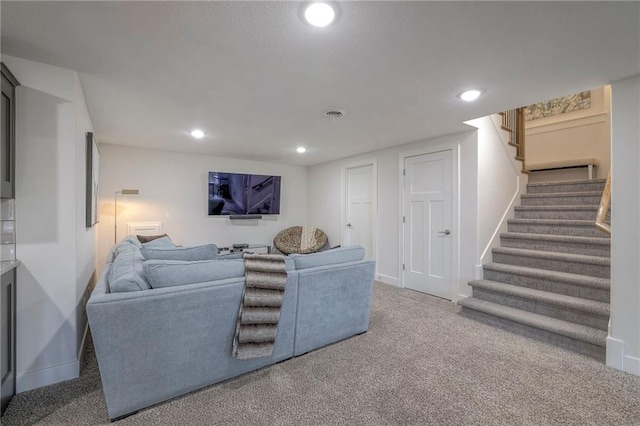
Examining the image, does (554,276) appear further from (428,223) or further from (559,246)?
(428,223)

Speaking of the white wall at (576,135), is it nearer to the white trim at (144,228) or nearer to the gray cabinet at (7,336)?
the white trim at (144,228)

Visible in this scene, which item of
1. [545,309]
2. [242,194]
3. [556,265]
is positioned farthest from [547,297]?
[242,194]

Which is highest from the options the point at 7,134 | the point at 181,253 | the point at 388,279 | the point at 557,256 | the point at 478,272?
the point at 7,134

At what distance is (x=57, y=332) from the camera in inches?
76.5

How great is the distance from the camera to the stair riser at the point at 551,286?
2.67m

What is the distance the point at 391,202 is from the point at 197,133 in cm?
290

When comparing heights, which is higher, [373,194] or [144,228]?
[373,194]

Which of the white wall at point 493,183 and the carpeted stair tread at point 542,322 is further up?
the white wall at point 493,183

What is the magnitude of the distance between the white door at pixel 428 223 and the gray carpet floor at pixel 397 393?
1392 mm

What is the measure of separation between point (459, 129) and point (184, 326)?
347 cm

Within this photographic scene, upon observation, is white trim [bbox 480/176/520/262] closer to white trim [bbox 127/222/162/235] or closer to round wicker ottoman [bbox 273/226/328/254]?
round wicker ottoman [bbox 273/226/328/254]

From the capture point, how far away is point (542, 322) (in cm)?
263

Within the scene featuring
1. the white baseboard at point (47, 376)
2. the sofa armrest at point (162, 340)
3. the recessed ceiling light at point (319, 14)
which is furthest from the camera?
the white baseboard at point (47, 376)

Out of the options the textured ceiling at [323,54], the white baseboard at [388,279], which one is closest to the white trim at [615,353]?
the textured ceiling at [323,54]
